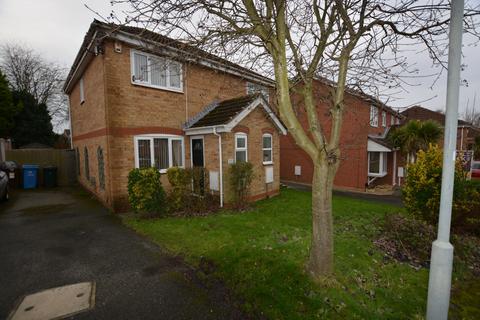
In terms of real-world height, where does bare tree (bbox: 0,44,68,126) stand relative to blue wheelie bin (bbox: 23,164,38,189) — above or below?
above

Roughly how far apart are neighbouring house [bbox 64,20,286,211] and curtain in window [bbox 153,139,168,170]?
4 centimetres

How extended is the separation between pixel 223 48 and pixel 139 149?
5.91 metres

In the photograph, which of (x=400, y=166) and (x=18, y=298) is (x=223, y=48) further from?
(x=400, y=166)

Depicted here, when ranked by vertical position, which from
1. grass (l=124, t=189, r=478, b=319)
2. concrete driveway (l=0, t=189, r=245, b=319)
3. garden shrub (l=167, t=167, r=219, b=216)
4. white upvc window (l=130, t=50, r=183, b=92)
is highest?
white upvc window (l=130, t=50, r=183, b=92)

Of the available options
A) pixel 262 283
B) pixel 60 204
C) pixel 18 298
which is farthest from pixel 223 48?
pixel 60 204

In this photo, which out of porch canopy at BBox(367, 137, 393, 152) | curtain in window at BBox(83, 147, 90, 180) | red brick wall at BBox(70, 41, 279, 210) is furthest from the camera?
porch canopy at BBox(367, 137, 393, 152)

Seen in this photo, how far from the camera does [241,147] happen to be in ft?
30.3

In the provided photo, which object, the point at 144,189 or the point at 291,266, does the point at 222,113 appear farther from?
the point at 291,266

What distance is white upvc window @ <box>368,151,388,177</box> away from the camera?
50.3 ft

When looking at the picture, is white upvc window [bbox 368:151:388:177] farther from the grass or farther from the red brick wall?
the red brick wall

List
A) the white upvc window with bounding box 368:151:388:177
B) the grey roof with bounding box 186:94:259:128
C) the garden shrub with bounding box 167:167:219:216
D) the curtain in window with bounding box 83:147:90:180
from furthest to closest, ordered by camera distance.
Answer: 1. the white upvc window with bounding box 368:151:388:177
2. the curtain in window with bounding box 83:147:90:180
3. the grey roof with bounding box 186:94:259:128
4. the garden shrub with bounding box 167:167:219:216

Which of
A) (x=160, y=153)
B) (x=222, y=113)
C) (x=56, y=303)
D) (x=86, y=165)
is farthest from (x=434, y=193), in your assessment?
(x=86, y=165)

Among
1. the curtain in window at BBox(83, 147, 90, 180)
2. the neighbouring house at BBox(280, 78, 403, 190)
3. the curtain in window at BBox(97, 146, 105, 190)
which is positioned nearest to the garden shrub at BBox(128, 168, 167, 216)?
the curtain in window at BBox(97, 146, 105, 190)

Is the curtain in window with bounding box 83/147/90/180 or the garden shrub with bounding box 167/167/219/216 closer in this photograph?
the garden shrub with bounding box 167/167/219/216
